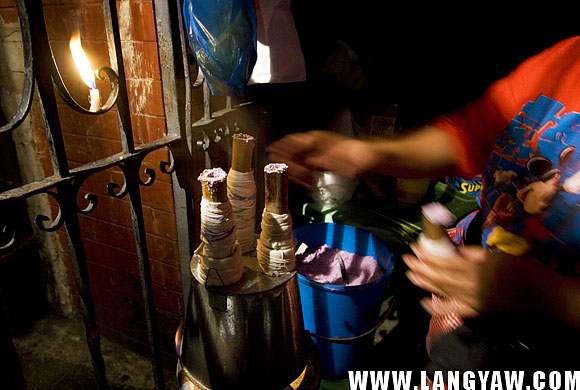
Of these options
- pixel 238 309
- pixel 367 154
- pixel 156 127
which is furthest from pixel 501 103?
pixel 156 127

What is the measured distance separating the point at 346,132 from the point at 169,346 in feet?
9.17

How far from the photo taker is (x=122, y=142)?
1531 millimetres

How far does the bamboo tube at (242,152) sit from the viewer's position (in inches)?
60.9

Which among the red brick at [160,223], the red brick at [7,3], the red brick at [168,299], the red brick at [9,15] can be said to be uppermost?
the red brick at [7,3]

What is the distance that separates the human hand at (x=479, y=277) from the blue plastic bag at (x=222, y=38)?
1285 millimetres

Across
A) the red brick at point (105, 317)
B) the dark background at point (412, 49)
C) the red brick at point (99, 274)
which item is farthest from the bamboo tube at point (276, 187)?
the red brick at point (105, 317)

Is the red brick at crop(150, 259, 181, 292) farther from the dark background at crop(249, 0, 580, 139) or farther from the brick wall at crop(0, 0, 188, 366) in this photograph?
the dark background at crop(249, 0, 580, 139)

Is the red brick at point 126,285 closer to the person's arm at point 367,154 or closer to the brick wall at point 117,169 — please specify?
the brick wall at point 117,169

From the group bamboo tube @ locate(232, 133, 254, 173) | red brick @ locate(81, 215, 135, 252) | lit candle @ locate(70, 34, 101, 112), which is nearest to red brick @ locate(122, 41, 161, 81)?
lit candle @ locate(70, 34, 101, 112)

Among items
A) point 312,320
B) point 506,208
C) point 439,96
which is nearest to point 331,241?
point 312,320

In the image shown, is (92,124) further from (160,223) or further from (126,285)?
(126,285)

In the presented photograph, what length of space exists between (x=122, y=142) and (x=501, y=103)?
2.00 meters

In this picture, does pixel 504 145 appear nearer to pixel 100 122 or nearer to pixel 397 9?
pixel 100 122

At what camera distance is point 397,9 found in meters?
4.17
